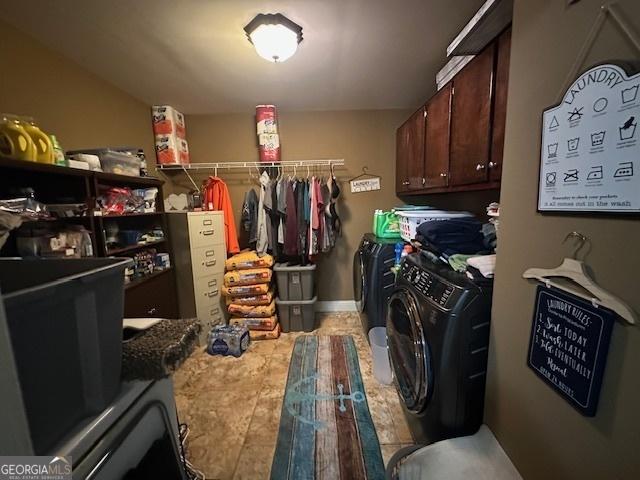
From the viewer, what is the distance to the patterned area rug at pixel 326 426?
129cm

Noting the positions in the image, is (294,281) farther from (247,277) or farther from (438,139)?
(438,139)

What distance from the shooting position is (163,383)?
0.63 meters

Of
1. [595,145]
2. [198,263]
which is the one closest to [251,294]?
[198,263]

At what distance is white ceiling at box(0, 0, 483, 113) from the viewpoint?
133 cm

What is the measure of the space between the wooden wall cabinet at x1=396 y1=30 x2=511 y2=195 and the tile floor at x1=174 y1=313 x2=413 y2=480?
147 cm

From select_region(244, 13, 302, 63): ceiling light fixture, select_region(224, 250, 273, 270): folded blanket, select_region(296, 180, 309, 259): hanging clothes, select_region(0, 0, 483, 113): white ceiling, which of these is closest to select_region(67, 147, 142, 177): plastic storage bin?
select_region(0, 0, 483, 113): white ceiling

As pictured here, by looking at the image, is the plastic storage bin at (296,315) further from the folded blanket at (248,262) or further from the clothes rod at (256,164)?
the clothes rod at (256,164)

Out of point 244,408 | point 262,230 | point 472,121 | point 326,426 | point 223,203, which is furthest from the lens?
point 223,203

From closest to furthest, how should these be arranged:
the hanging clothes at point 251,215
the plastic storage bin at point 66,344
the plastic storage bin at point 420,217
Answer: the plastic storage bin at point 66,344, the plastic storage bin at point 420,217, the hanging clothes at point 251,215

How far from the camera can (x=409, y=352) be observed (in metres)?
1.23

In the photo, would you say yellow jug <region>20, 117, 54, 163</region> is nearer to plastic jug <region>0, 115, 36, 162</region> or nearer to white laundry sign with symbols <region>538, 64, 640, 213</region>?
plastic jug <region>0, 115, 36, 162</region>

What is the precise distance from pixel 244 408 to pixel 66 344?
1600 millimetres

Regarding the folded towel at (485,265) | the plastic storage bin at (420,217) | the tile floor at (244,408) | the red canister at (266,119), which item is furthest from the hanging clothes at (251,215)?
the folded towel at (485,265)

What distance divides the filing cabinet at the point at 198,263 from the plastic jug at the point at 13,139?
43.3 inches
